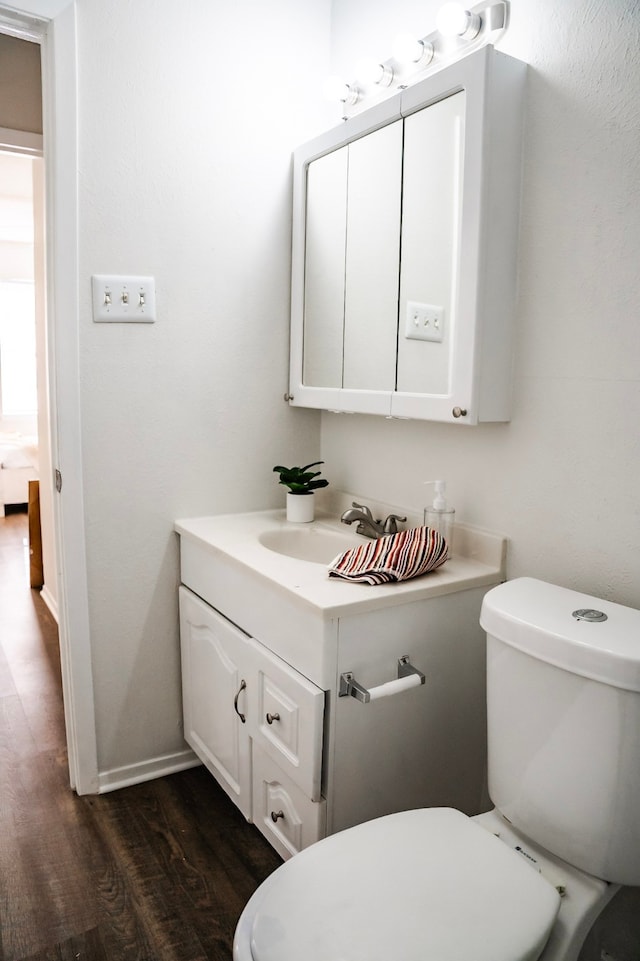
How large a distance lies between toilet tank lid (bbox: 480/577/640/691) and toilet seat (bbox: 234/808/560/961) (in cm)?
31

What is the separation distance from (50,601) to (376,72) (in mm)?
2662

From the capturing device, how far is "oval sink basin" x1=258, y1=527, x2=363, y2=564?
1803mm

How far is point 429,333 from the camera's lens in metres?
1.50

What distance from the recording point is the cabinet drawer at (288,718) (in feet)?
4.27

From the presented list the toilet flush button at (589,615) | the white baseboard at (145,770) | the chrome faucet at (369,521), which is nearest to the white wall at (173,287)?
the white baseboard at (145,770)

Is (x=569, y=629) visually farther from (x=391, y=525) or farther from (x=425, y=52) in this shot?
(x=425, y=52)

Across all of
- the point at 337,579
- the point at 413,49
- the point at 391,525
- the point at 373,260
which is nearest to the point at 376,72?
the point at 413,49

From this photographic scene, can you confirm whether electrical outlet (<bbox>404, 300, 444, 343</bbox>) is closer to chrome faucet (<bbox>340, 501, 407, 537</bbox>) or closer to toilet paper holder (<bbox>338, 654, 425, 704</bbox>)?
chrome faucet (<bbox>340, 501, 407, 537</bbox>)

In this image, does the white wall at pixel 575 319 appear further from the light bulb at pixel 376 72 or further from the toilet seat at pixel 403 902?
the toilet seat at pixel 403 902

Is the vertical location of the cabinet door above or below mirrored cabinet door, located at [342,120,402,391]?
below

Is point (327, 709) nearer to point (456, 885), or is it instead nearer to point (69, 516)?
point (456, 885)

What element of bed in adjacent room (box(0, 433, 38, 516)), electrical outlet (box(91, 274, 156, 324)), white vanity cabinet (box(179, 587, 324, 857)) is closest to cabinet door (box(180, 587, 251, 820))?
white vanity cabinet (box(179, 587, 324, 857))

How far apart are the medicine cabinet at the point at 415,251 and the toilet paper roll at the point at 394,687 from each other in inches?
20.7

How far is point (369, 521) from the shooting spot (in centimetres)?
172
